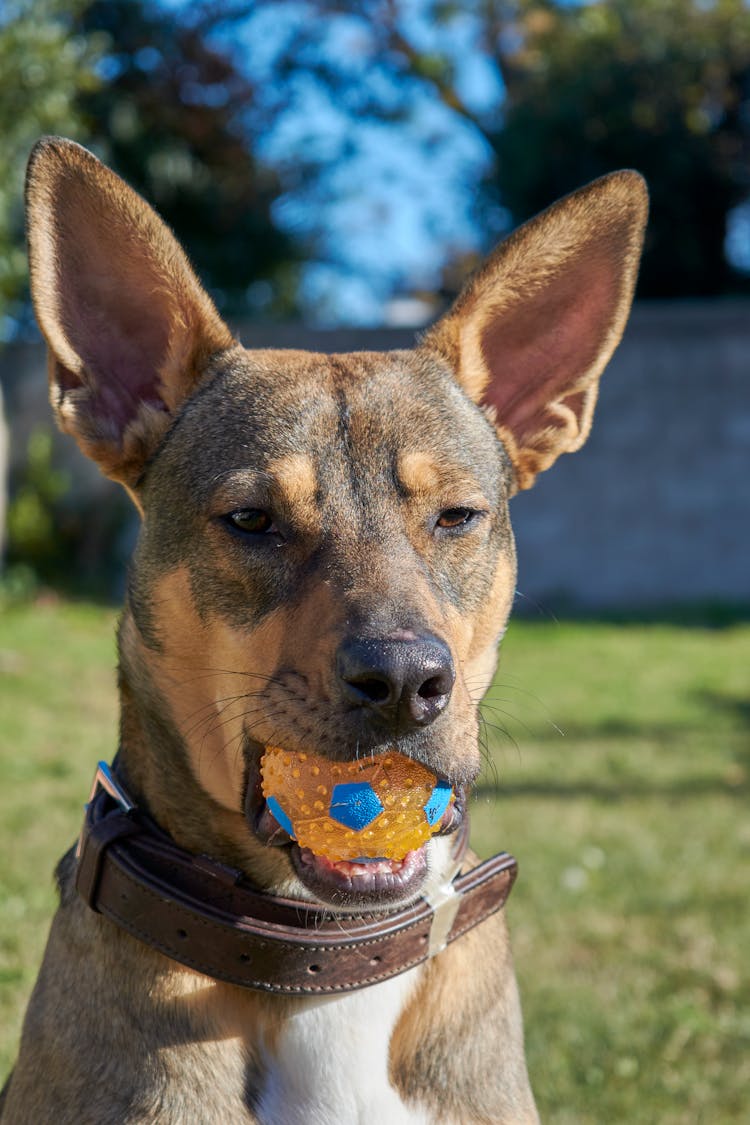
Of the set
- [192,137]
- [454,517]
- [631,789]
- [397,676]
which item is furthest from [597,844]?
[192,137]

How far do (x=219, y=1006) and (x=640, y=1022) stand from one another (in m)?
2.36

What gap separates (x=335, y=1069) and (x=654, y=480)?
12.4 metres

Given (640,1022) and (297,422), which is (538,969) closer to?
(640,1022)

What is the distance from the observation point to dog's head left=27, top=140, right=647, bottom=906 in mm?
2371

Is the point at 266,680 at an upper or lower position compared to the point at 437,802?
upper

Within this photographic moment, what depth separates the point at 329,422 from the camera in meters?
2.81

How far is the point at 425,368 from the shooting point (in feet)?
10.4

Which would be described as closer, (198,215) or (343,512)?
(343,512)

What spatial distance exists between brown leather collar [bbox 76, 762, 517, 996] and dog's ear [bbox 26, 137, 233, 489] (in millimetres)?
1044

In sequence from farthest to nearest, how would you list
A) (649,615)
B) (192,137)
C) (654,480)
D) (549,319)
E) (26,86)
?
(192,137) → (654,480) → (649,615) → (26,86) → (549,319)

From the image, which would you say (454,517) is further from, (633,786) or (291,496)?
(633,786)

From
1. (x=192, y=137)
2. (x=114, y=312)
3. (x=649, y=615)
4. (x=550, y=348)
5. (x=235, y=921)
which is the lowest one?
(x=649, y=615)

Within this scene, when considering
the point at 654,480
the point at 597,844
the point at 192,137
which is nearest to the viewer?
the point at 597,844

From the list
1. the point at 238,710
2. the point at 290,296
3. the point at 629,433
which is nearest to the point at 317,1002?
the point at 238,710
